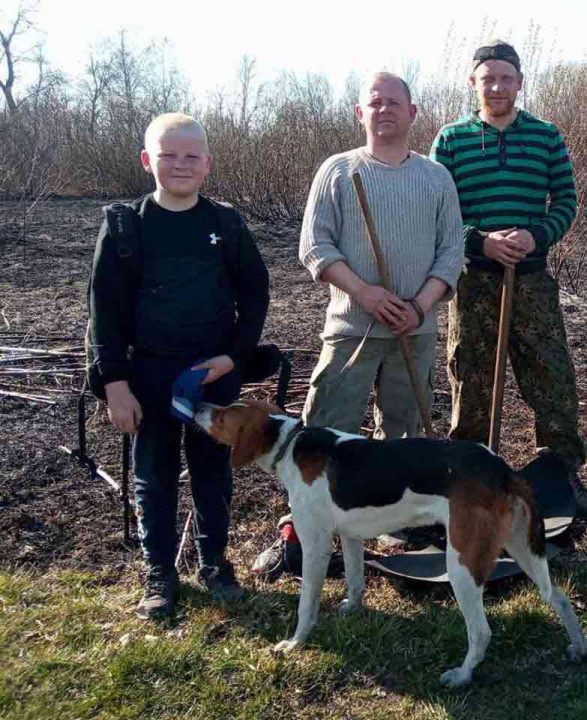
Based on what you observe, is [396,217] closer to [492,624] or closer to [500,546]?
[500,546]

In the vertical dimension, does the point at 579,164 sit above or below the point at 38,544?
above

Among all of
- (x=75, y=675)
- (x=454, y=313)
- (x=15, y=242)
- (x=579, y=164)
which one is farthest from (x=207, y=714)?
(x=15, y=242)

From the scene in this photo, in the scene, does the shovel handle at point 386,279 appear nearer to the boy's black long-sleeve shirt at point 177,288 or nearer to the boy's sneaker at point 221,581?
the boy's black long-sleeve shirt at point 177,288

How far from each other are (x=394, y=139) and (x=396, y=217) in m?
0.37

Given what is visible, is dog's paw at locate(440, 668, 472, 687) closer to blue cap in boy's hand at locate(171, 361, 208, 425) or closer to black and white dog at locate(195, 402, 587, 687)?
black and white dog at locate(195, 402, 587, 687)

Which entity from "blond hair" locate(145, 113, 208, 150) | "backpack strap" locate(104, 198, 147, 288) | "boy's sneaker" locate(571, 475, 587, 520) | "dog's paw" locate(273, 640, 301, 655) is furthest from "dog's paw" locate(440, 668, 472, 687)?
"blond hair" locate(145, 113, 208, 150)

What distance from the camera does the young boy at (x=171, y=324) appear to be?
11.2ft

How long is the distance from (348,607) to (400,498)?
2.66 ft

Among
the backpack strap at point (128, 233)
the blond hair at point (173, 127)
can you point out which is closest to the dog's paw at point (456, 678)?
the backpack strap at point (128, 233)

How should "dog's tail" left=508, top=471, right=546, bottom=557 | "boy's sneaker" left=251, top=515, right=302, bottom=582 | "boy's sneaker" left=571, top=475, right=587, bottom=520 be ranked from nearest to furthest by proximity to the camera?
"dog's tail" left=508, top=471, right=546, bottom=557 → "boy's sneaker" left=251, top=515, right=302, bottom=582 → "boy's sneaker" left=571, top=475, right=587, bottom=520

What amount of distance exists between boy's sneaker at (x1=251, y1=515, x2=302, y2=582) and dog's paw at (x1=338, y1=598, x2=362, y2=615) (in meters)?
0.39

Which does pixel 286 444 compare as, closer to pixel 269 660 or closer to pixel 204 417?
pixel 204 417

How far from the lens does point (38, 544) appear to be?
4371mm

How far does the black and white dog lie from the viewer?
307 centimetres
